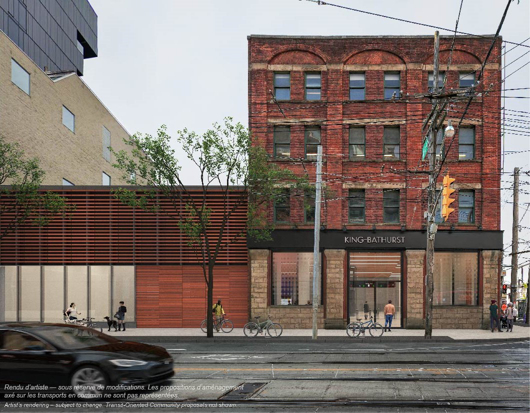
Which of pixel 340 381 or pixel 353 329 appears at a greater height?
pixel 340 381

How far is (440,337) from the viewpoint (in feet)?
88.4

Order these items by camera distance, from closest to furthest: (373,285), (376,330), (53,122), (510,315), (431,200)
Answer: (431,200), (376,330), (510,315), (373,285), (53,122)

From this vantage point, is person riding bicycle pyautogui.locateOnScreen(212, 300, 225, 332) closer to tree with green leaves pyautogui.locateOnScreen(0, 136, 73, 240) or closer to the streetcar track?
tree with green leaves pyautogui.locateOnScreen(0, 136, 73, 240)

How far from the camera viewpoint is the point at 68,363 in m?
11.5

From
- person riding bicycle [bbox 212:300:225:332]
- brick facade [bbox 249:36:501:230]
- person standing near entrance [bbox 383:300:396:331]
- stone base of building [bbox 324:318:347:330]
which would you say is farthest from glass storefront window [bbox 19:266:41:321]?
person standing near entrance [bbox 383:300:396:331]

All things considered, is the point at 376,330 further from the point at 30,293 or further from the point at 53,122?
the point at 53,122

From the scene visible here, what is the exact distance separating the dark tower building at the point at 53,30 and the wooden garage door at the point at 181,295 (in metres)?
26.1

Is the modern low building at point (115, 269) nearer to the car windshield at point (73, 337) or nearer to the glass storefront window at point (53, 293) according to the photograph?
the glass storefront window at point (53, 293)

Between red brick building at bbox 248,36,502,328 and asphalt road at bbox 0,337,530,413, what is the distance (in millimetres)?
9915

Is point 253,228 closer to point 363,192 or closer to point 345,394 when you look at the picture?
point 363,192

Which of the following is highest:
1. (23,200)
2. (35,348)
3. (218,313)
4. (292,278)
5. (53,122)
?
(53,122)

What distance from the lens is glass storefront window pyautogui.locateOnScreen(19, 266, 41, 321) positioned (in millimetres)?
32312

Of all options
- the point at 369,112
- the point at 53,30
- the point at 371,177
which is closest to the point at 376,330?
the point at 371,177

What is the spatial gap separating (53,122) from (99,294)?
50.6 feet
